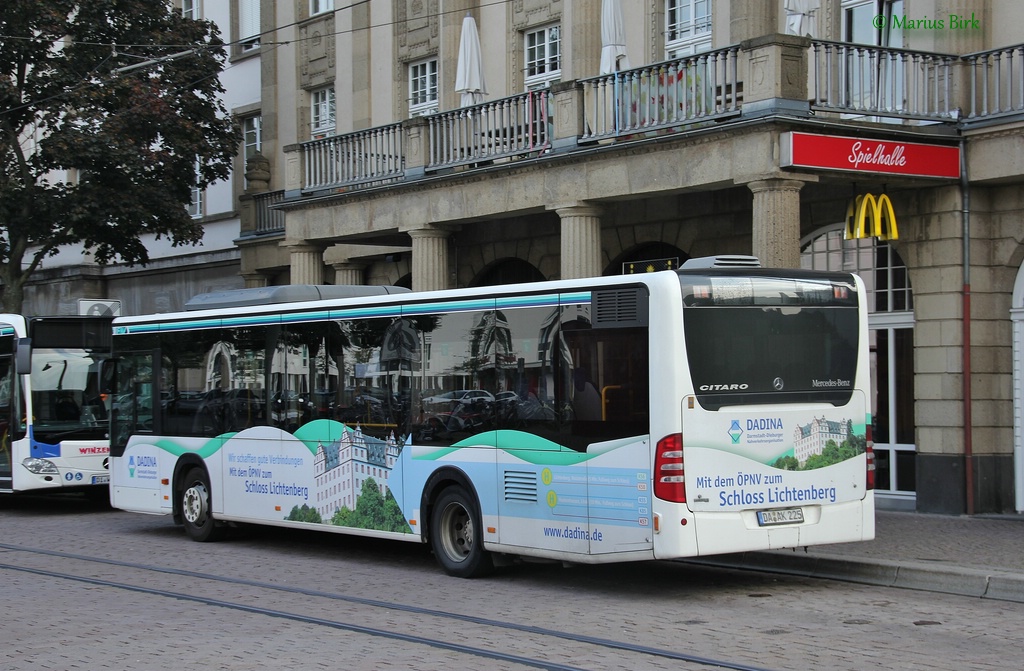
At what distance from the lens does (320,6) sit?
1187 inches

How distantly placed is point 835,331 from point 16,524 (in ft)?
41.2

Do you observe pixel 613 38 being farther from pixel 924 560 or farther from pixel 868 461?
pixel 924 560

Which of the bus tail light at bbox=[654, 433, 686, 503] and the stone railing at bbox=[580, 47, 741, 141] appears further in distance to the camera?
the stone railing at bbox=[580, 47, 741, 141]

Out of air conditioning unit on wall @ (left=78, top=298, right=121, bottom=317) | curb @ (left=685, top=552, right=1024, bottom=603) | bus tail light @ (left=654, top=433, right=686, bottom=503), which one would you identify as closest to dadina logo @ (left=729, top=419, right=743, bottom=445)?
bus tail light @ (left=654, top=433, right=686, bottom=503)

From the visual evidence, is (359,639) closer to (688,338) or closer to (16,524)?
(688,338)

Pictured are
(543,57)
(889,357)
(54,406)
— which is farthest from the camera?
(543,57)

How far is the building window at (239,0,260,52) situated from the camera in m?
32.4

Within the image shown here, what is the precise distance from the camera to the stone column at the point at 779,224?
54.2ft

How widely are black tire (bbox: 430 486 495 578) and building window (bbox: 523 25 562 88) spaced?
1215 centimetres

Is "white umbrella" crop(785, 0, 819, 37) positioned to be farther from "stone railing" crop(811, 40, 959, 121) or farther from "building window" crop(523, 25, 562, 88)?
"building window" crop(523, 25, 562, 88)

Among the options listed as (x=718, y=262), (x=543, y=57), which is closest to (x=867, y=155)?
(x=718, y=262)

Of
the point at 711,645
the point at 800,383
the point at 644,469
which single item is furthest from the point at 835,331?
the point at 711,645

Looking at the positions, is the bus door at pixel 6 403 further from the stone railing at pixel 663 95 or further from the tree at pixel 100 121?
the stone railing at pixel 663 95

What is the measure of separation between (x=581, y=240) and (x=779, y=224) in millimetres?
3890
